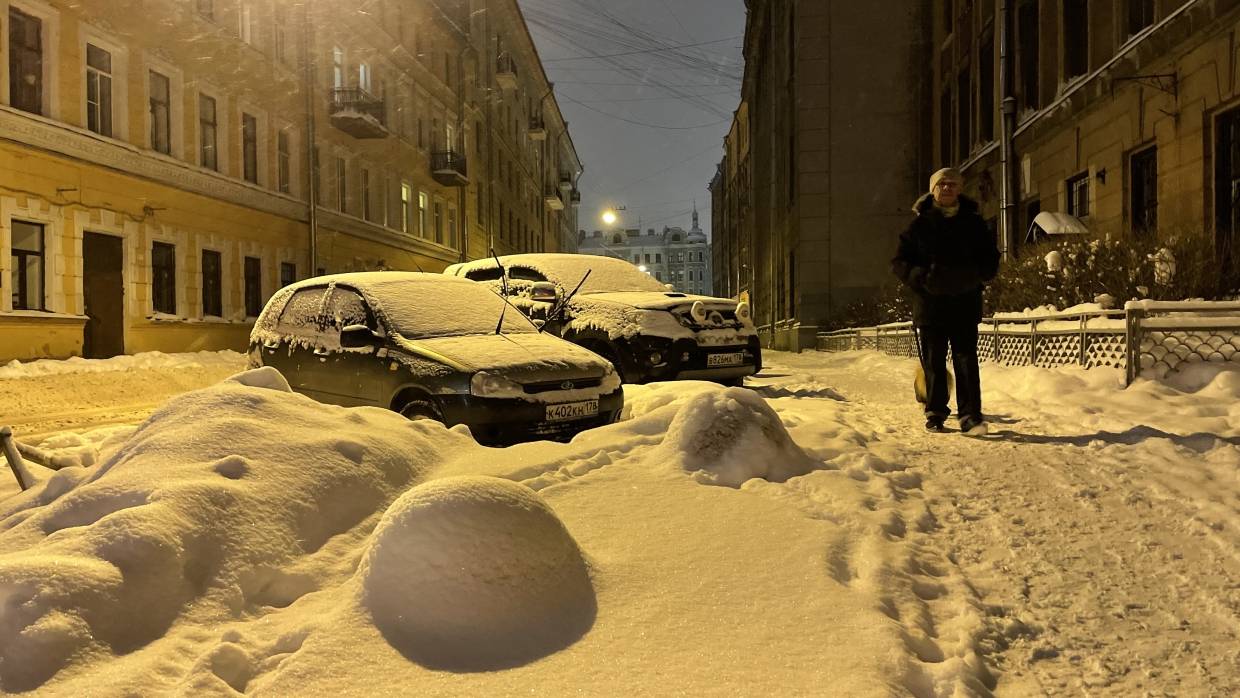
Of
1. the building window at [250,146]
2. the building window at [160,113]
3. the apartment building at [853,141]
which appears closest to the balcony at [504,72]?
the apartment building at [853,141]

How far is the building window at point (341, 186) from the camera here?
78.7ft

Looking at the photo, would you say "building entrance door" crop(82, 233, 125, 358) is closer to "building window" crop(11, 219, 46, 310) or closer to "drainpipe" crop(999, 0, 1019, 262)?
"building window" crop(11, 219, 46, 310)

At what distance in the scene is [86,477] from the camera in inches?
118

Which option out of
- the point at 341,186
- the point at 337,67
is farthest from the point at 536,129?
the point at 341,186

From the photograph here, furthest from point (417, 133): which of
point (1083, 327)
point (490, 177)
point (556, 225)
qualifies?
point (556, 225)

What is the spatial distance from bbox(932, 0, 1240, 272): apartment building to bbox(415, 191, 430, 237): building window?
20.9 metres

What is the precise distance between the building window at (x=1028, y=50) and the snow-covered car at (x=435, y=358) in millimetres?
14204

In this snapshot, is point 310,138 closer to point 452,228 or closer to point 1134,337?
point 452,228

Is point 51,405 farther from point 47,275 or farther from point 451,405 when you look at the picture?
point 451,405

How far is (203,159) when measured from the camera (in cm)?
1797

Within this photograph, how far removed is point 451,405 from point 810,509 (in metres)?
2.45

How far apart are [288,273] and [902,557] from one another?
21735mm

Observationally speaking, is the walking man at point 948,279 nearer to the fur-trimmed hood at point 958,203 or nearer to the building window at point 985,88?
the fur-trimmed hood at point 958,203

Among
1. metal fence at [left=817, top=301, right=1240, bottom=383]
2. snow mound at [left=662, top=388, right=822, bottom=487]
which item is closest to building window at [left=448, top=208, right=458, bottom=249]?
metal fence at [left=817, top=301, right=1240, bottom=383]
